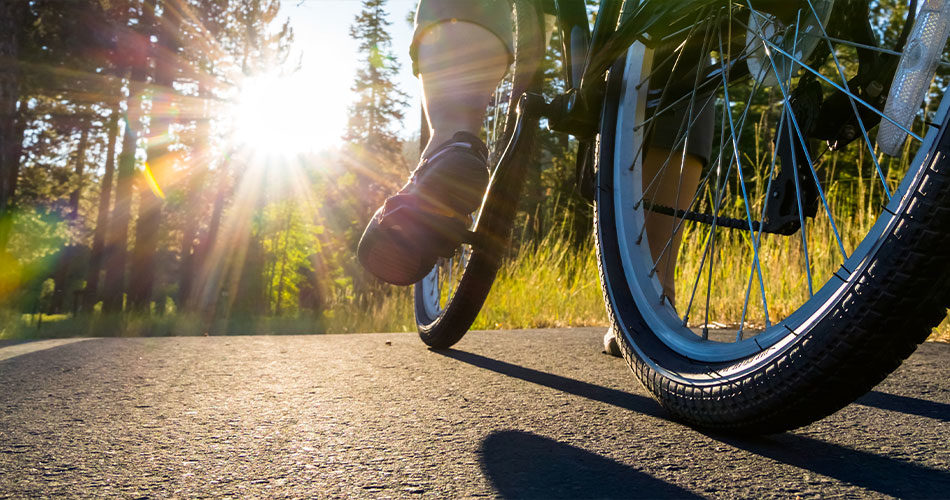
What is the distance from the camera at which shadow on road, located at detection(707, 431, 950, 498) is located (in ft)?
2.81

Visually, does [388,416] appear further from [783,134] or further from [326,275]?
[326,275]

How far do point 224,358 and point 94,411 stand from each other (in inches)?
29.4

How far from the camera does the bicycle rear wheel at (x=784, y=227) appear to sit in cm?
76

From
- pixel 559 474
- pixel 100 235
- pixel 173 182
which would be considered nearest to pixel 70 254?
pixel 100 235

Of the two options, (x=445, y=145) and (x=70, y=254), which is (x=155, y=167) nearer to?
(x=445, y=145)

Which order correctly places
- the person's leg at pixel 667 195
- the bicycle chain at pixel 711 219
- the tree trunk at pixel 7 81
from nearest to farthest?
1. the bicycle chain at pixel 711 219
2. the person's leg at pixel 667 195
3. the tree trunk at pixel 7 81

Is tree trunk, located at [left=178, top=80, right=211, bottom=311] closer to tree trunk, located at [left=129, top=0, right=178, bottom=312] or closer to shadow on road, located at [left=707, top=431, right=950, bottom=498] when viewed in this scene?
tree trunk, located at [left=129, top=0, right=178, bottom=312]

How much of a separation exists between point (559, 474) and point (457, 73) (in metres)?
1.23

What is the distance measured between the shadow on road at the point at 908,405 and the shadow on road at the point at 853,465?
0.32 m

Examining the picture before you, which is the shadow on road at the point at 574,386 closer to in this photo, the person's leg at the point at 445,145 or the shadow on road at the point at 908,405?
the person's leg at the point at 445,145

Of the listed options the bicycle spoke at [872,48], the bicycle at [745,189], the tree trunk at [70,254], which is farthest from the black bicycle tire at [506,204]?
the tree trunk at [70,254]

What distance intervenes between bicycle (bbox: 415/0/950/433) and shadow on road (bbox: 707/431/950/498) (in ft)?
0.24

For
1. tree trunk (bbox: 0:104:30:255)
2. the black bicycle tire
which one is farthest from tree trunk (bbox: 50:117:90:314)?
the black bicycle tire

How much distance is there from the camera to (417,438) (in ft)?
3.58
